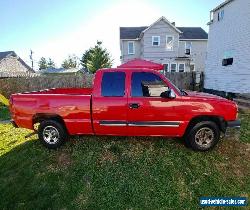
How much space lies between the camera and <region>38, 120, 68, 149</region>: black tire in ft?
20.9

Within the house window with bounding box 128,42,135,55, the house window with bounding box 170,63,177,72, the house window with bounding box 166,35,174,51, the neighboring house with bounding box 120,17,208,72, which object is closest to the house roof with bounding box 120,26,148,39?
the neighboring house with bounding box 120,17,208,72

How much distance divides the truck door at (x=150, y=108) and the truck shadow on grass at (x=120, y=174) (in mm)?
597

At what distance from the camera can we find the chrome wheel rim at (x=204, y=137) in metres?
5.98

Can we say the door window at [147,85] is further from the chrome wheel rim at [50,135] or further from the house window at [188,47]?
the house window at [188,47]

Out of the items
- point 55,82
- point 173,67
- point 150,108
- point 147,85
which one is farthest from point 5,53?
point 150,108

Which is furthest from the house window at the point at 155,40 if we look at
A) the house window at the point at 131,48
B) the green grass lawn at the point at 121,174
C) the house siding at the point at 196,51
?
the green grass lawn at the point at 121,174

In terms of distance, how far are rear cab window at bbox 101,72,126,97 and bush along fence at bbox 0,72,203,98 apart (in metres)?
14.3

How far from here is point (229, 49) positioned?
15.7m

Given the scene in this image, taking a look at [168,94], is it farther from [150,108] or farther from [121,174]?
[121,174]

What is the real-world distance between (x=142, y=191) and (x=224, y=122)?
8.74ft

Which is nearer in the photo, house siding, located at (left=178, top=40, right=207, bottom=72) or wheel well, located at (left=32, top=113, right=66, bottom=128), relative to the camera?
wheel well, located at (left=32, top=113, right=66, bottom=128)

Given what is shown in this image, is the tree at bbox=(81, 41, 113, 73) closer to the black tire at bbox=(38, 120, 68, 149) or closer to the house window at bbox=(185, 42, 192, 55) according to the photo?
the house window at bbox=(185, 42, 192, 55)

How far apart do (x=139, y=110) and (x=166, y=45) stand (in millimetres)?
24777

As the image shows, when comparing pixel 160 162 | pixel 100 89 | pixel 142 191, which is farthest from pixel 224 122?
pixel 100 89
